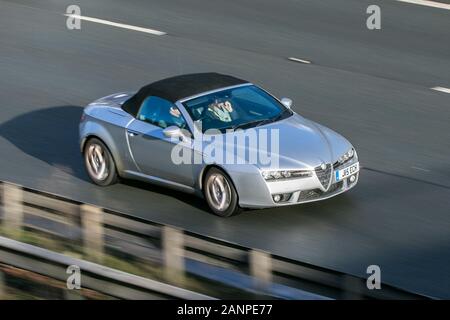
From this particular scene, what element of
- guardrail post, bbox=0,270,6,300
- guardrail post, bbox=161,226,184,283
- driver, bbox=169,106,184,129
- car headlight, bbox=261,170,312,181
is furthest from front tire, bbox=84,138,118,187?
guardrail post, bbox=161,226,184,283

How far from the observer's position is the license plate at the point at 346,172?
1268 centimetres

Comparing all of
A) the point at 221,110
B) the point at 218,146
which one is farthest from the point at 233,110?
the point at 218,146

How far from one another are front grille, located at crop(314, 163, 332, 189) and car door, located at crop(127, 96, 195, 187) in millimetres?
1501

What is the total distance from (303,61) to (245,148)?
667 centimetres

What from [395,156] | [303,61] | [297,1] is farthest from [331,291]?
[297,1]

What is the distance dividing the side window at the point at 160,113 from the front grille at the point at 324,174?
1.80 meters

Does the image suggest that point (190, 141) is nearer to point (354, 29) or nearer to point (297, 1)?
point (354, 29)

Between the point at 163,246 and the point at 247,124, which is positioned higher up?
the point at 247,124

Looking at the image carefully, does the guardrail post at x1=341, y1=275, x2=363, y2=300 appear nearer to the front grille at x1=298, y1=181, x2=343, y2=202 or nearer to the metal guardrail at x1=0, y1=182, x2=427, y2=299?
the metal guardrail at x1=0, y1=182, x2=427, y2=299

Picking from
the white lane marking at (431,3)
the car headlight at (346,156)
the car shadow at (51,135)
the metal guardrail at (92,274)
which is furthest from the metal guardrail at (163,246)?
the white lane marking at (431,3)

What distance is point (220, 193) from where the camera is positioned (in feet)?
41.8

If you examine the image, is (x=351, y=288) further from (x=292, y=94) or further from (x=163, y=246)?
(x=292, y=94)

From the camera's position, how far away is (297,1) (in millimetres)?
21891

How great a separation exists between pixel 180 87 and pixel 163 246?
4160 millimetres
